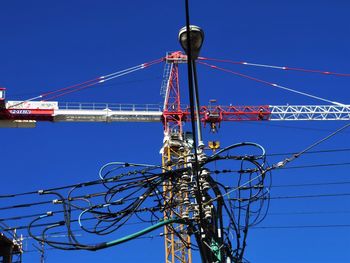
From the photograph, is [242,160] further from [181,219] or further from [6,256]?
[6,256]

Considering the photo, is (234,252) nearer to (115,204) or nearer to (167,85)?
(115,204)

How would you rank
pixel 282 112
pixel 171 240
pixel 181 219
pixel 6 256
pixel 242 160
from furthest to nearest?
pixel 282 112 → pixel 171 240 → pixel 6 256 → pixel 242 160 → pixel 181 219

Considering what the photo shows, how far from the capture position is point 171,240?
53.5 meters

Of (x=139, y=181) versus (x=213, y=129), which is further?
(x=213, y=129)

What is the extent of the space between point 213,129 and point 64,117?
14.9 m

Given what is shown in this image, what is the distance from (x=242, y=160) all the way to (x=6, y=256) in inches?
1119

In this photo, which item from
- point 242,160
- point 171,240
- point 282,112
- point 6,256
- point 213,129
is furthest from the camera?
point 282,112

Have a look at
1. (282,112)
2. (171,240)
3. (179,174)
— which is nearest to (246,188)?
(179,174)

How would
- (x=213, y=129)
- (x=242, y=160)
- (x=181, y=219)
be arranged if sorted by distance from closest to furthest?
1. (x=181, y=219)
2. (x=242, y=160)
3. (x=213, y=129)

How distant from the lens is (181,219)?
10.9 metres

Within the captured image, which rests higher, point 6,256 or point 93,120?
point 93,120

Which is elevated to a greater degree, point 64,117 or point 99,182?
point 64,117

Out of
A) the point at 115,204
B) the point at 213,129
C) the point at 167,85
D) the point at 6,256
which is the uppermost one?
the point at 167,85

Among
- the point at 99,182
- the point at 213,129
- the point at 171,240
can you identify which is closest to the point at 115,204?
the point at 99,182
